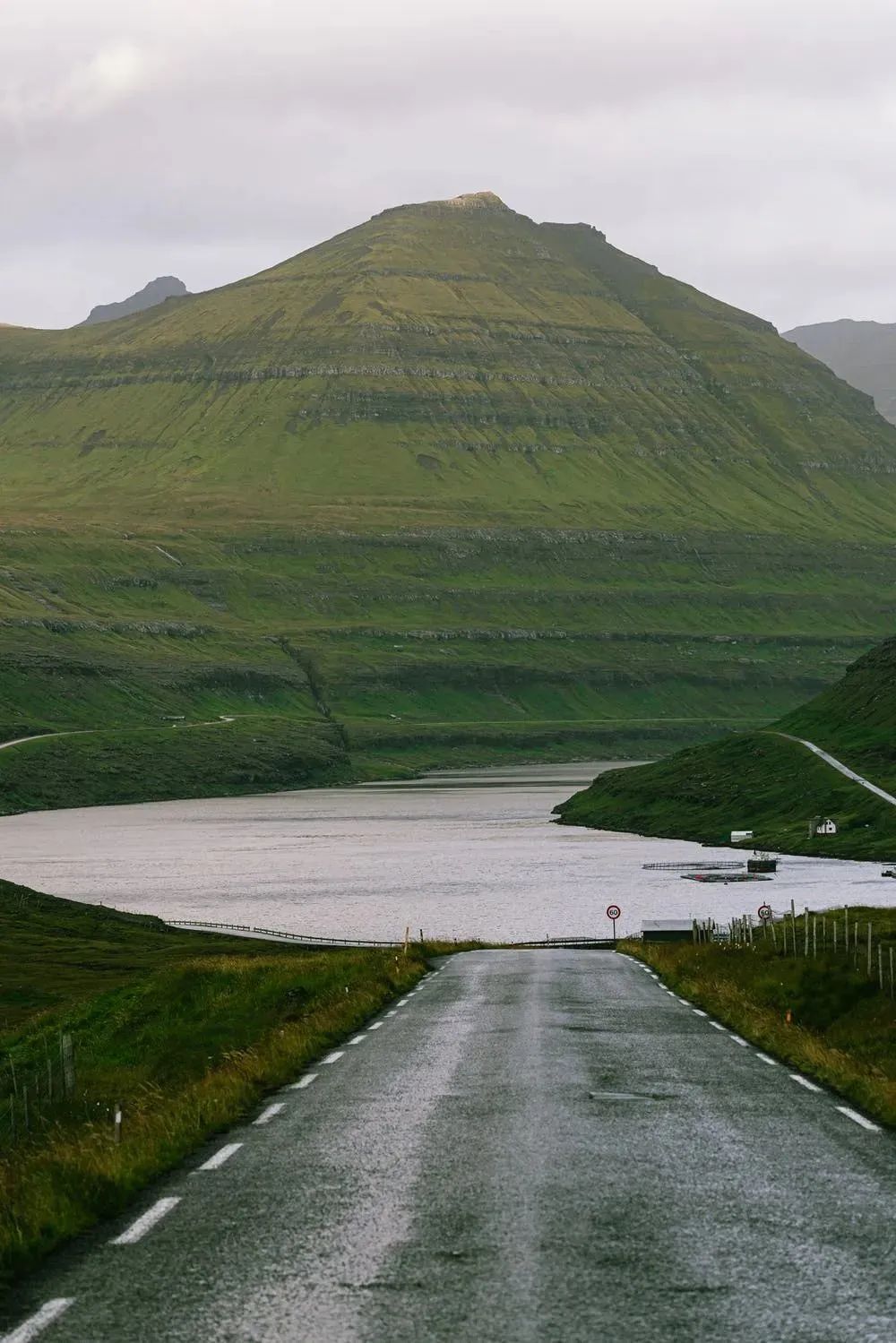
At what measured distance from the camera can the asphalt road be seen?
40.4 feet

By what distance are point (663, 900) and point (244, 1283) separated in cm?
11135

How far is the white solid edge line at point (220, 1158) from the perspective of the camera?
1841 cm

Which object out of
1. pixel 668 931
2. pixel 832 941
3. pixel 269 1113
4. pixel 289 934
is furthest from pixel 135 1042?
pixel 289 934

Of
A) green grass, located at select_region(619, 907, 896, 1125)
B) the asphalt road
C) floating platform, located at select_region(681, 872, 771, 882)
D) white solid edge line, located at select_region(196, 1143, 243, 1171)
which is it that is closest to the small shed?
green grass, located at select_region(619, 907, 896, 1125)

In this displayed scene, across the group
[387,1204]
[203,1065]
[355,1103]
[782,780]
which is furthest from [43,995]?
[782,780]

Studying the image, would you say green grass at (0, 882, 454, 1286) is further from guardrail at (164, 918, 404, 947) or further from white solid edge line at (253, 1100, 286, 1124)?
guardrail at (164, 918, 404, 947)

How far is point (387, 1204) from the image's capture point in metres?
16.2

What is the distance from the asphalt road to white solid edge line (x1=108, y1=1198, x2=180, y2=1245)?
45 mm

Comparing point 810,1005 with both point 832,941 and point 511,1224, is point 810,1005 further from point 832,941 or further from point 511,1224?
point 511,1224

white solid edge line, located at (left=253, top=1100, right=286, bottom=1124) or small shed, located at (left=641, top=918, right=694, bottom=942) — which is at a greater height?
small shed, located at (left=641, top=918, right=694, bottom=942)

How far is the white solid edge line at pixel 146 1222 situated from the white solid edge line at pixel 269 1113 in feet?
17.2

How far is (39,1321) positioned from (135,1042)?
36.5 meters

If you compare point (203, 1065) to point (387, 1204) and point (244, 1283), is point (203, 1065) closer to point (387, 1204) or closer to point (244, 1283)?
point (387, 1204)

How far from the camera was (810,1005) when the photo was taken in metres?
43.8
